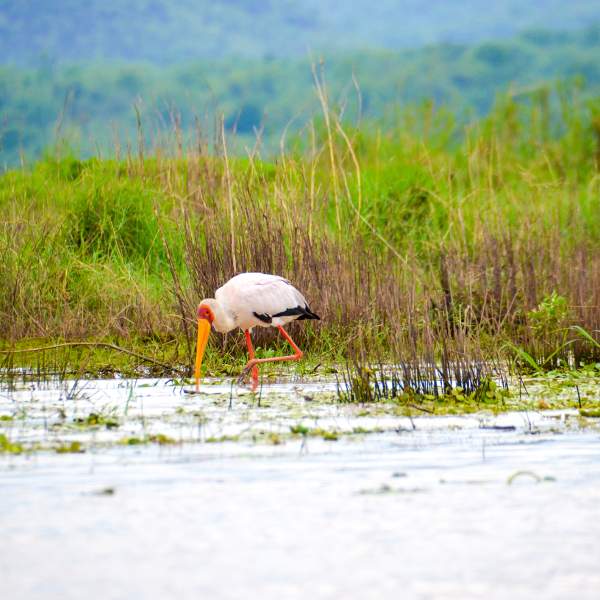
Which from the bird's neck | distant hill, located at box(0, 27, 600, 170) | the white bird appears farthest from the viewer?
distant hill, located at box(0, 27, 600, 170)

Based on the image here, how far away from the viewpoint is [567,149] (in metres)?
16.8

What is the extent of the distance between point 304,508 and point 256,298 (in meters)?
3.58

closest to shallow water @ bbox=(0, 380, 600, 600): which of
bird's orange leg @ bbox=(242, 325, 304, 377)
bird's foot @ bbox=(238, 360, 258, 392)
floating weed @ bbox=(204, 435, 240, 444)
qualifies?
floating weed @ bbox=(204, 435, 240, 444)

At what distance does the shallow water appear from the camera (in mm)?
3141

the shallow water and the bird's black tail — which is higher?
the bird's black tail

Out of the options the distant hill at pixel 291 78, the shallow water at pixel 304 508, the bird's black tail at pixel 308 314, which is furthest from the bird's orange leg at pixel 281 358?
the distant hill at pixel 291 78

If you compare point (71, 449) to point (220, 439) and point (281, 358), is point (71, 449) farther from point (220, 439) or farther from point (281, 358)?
point (281, 358)

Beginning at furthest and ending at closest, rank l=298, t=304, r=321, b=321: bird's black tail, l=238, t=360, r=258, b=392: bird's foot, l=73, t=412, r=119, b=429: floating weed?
l=298, t=304, r=321, b=321: bird's black tail
l=238, t=360, r=258, b=392: bird's foot
l=73, t=412, r=119, b=429: floating weed

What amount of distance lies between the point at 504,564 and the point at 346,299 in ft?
16.9

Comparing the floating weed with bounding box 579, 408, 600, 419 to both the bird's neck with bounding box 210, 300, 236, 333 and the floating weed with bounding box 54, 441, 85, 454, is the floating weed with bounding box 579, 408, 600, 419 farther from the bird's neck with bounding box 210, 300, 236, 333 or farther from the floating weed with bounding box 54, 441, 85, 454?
the bird's neck with bounding box 210, 300, 236, 333

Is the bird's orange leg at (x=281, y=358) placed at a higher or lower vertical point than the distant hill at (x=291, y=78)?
lower

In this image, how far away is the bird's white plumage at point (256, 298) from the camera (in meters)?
7.45

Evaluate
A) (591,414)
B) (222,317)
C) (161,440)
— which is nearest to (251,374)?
(222,317)

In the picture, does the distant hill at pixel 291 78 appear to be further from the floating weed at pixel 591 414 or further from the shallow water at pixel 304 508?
the shallow water at pixel 304 508
